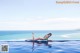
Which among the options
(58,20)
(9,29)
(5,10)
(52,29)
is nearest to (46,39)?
(52,29)

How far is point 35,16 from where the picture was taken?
8.15 feet

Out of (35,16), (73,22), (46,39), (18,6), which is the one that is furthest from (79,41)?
(18,6)

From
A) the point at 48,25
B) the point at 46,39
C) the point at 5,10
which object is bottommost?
the point at 46,39

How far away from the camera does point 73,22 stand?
8.22 feet

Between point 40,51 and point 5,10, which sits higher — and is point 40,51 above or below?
below

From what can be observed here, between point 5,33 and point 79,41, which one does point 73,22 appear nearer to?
point 79,41

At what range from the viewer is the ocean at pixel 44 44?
8.05 ft

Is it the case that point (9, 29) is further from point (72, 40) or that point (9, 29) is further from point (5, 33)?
point (72, 40)

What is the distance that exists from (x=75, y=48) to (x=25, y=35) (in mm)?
714

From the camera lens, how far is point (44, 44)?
97.5 inches

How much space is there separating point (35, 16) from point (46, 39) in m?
0.35

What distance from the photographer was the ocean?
2.46m

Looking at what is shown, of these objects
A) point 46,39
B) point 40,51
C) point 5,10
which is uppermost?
point 5,10

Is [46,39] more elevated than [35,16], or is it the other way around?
[35,16]
